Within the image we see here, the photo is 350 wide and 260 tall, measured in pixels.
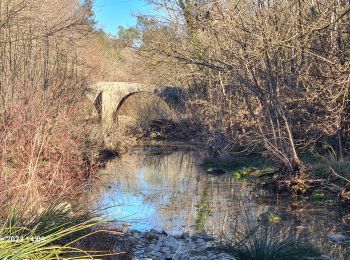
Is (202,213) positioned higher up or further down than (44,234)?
further down

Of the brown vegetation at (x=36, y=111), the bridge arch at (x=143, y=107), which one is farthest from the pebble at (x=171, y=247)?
the bridge arch at (x=143, y=107)

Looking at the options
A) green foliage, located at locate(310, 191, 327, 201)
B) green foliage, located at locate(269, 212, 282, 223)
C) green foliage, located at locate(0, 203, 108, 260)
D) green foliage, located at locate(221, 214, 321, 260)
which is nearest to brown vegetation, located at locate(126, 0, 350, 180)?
green foliage, located at locate(310, 191, 327, 201)

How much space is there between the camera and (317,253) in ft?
21.4

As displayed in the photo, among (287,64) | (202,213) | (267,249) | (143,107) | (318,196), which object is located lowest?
(202,213)

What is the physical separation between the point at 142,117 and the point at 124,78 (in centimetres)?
800

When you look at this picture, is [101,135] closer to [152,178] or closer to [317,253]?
[152,178]

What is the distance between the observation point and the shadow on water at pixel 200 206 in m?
9.38

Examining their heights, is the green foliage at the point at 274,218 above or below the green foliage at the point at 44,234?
below

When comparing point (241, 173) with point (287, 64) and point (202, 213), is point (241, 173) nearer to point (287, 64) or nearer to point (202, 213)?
point (287, 64)

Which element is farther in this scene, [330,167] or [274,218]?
[330,167]

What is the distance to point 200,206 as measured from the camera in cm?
1187

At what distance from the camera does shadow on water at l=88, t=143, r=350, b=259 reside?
938cm

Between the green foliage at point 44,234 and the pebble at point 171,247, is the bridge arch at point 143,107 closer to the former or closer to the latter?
the pebble at point 171,247

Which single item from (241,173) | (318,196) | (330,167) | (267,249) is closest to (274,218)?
(318,196)
